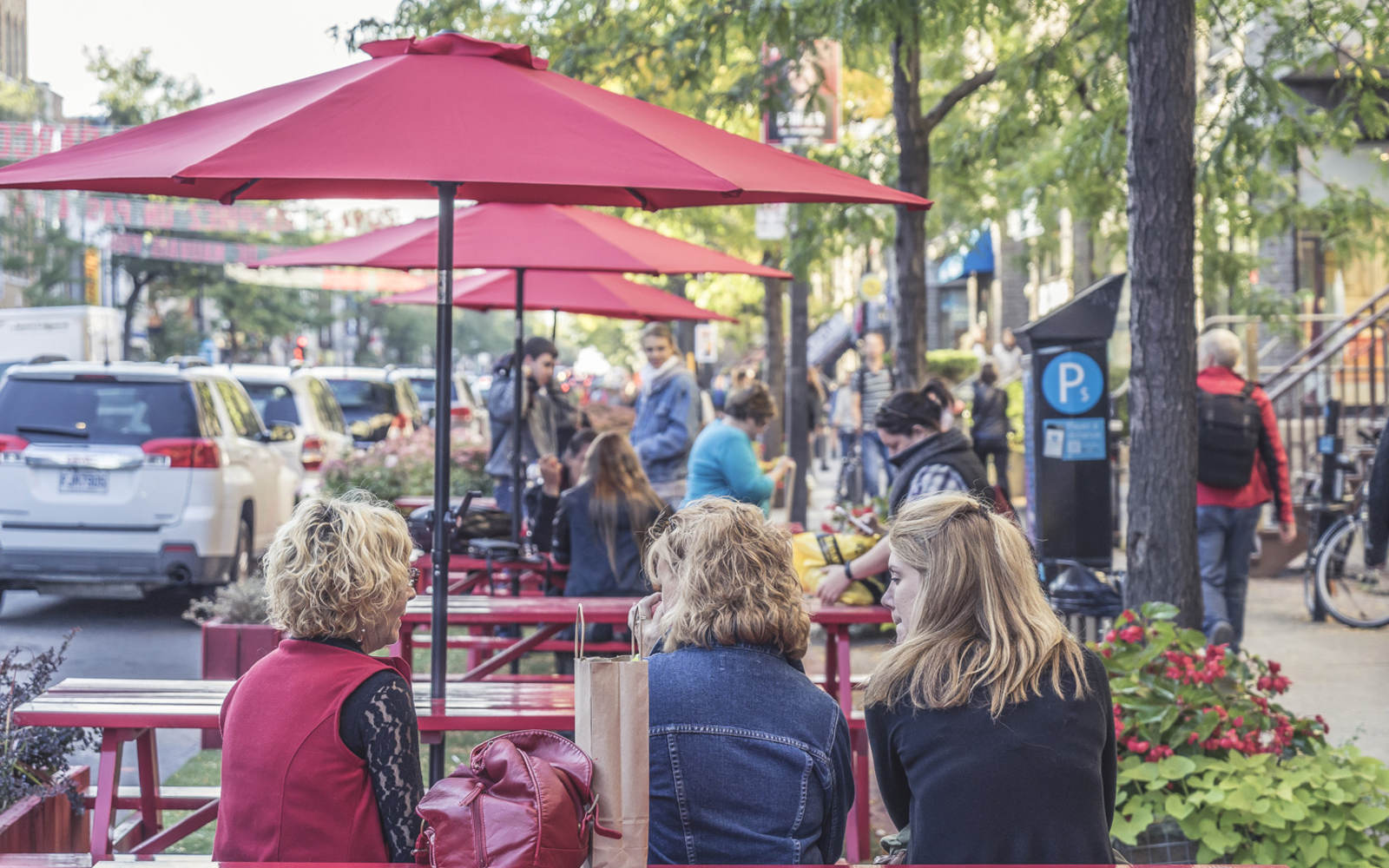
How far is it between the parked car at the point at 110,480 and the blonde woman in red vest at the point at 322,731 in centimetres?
771

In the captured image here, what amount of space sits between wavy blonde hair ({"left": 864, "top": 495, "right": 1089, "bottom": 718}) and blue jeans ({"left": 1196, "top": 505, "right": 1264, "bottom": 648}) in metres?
5.80

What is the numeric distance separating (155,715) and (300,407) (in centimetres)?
1301

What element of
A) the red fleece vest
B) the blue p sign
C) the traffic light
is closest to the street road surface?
the red fleece vest

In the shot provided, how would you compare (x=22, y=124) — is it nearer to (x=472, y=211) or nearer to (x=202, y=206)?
(x=202, y=206)

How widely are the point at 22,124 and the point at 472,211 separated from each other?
1815 centimetres

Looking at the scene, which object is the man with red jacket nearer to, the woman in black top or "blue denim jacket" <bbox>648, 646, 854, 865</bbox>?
the woman in black top

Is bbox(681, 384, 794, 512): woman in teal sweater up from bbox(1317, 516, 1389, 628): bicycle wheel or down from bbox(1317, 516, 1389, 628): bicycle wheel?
up

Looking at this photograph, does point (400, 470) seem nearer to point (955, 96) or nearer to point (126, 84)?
point (955, 96)

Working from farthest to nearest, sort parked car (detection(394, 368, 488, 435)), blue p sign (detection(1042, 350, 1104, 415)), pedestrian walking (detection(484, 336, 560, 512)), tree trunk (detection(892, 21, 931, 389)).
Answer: parked car (detection(394, 368, 488, 435)) < tree trunk (detection(892, 21, 931, 389)) < pedestrian walking (detection(484, 336, 560, 512)) < blue p sign (detection(1042, 350, 1104, 415))

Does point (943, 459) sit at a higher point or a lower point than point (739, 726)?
higher

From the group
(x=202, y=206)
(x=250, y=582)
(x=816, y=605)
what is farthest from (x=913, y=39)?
(x=202, y=206)

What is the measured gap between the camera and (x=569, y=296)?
9852 millimetres

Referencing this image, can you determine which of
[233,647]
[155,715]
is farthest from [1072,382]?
[155,715]

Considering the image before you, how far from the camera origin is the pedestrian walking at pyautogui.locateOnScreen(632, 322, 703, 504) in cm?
998
